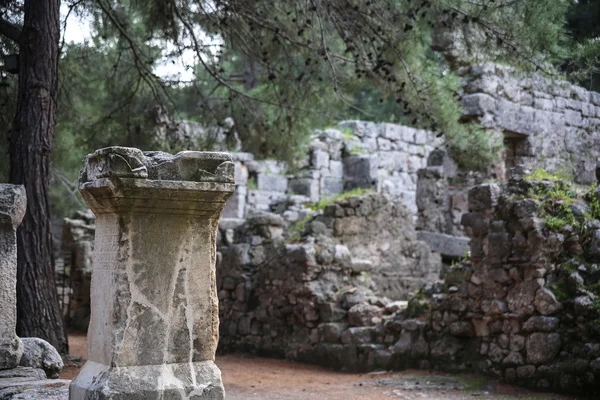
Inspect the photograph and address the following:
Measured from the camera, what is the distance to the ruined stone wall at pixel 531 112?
41.3 ft

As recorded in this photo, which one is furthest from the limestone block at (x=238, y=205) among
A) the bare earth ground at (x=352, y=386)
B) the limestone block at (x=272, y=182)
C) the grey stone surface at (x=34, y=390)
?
the grey stone surface at (x=34, y=390)

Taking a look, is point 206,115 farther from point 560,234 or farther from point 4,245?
point 4,245

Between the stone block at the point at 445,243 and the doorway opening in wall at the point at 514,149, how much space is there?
1.77m

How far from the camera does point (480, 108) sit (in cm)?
1289

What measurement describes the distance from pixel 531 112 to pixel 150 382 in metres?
10.8

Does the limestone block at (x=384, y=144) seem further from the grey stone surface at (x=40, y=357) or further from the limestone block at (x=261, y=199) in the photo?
the grey stone surface at (x=40, y=357)

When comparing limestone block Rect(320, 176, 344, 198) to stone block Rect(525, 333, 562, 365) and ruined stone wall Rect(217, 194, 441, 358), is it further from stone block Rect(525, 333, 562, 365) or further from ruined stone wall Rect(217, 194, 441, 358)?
stone block Rect(525, 333, 562, 365)

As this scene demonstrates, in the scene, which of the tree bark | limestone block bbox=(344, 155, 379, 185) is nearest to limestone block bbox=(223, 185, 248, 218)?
limestone block bbox=(344, 155, 379, 185)

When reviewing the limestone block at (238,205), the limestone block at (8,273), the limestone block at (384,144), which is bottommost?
the limestone block at (8,273)

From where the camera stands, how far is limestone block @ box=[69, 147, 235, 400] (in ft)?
13.0

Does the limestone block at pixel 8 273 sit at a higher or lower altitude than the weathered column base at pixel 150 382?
higher

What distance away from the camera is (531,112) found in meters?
13.5

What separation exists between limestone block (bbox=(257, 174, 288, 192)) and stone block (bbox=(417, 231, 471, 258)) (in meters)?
5.28

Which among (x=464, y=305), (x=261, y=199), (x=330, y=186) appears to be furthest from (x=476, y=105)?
(x=261, y=199)
